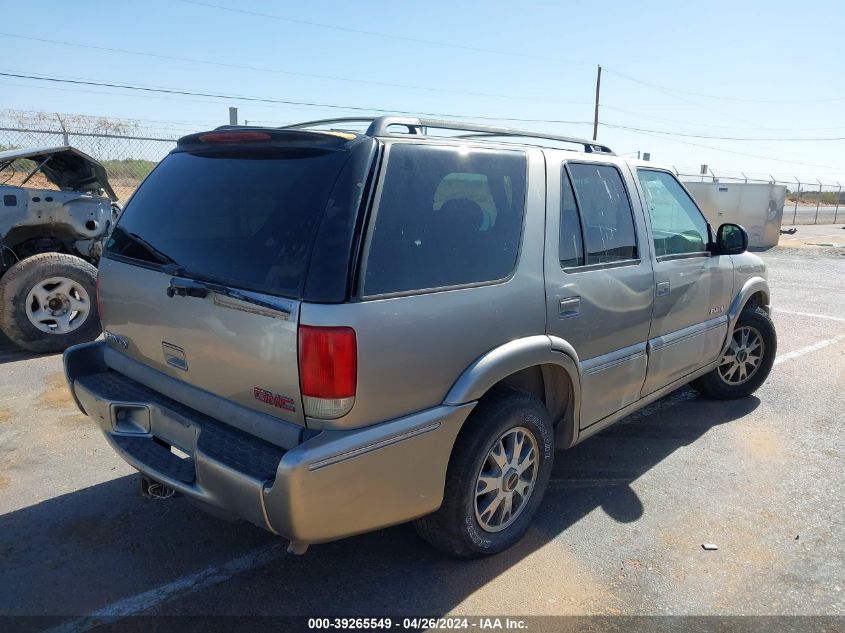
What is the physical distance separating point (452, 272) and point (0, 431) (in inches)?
138

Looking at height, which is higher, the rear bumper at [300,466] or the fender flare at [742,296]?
the fender flare at [742,296]

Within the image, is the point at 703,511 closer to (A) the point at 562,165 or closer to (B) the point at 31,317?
(A) the point at 562,165

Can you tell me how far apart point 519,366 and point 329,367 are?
0.92 metres

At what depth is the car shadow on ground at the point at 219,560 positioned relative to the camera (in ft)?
8.58

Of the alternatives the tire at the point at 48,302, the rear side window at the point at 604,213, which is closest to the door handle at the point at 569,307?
the rear side window at the point at 604,213

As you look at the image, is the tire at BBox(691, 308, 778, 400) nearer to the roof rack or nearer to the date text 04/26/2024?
the roof rack

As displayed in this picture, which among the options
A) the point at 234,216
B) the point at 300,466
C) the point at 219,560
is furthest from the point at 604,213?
the point at 219,560

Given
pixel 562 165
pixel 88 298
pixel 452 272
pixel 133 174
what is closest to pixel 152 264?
pixel 452 272

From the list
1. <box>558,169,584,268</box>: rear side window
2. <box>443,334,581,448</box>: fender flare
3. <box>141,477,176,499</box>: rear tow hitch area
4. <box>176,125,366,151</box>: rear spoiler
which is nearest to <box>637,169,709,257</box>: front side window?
<box>558,169,584,268</box>: rear side window

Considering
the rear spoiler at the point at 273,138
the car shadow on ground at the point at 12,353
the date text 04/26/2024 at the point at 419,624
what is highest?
the rear spoiler at the point at 273,138

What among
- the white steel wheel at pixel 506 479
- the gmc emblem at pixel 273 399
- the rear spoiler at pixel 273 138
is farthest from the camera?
the white steel wheel at pixel 506 479

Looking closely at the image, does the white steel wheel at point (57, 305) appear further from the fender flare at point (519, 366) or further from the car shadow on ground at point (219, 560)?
the fender flare at point (519, 366)

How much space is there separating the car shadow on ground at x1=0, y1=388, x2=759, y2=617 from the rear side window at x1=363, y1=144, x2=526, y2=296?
133cm

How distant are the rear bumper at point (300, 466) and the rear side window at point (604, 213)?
130cm
